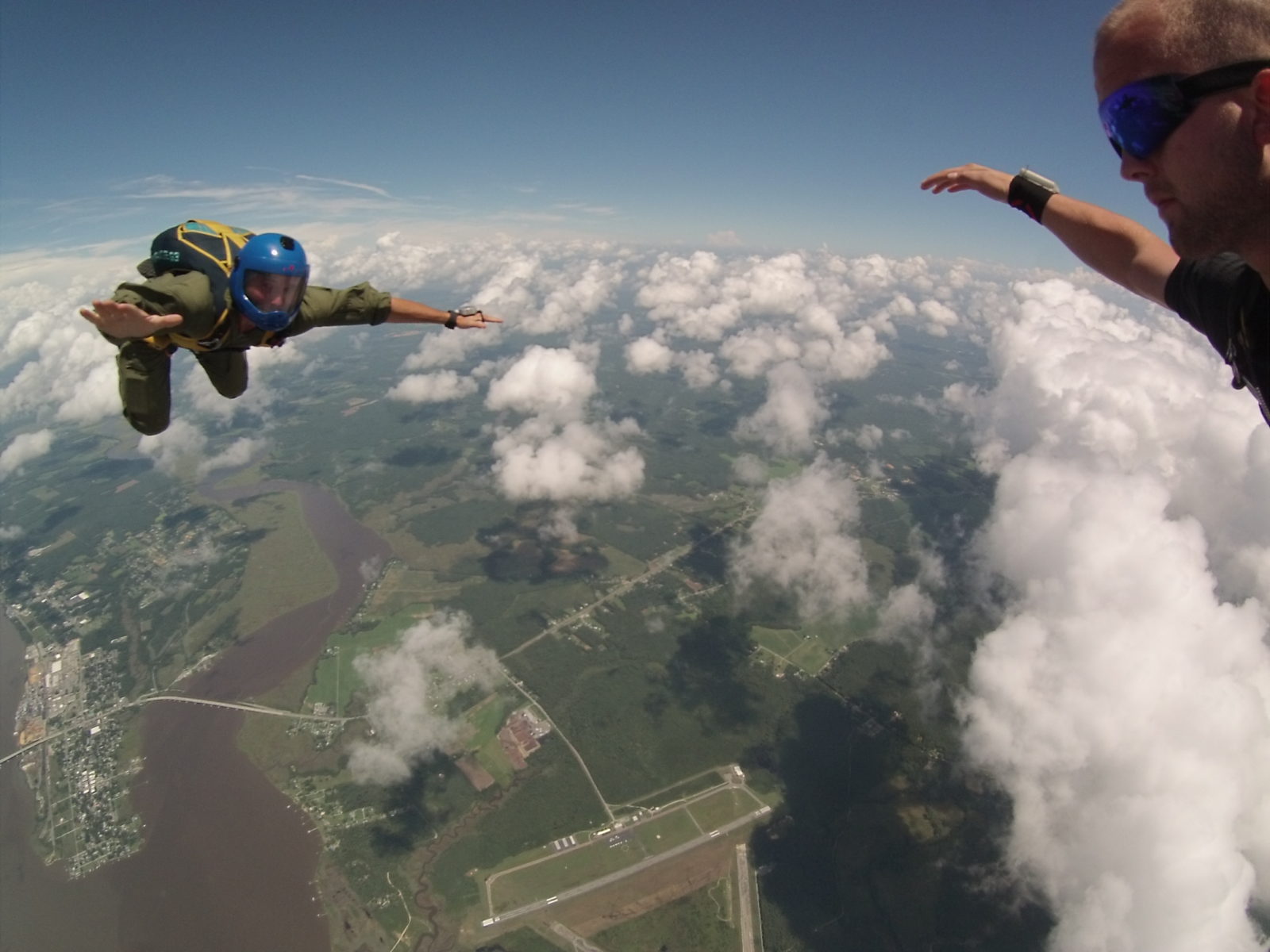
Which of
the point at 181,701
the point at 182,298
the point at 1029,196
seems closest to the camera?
the point at 1029,196

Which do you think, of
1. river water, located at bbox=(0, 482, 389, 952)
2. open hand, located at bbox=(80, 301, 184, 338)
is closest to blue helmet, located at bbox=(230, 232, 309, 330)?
open hand, located at bbox=(80, 301, 184, 338)

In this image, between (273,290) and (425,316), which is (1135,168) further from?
(425,316)

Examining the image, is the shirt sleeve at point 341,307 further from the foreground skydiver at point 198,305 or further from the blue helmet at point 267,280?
the blue helmet at point 267,280

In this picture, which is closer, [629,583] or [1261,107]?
[1261,107]

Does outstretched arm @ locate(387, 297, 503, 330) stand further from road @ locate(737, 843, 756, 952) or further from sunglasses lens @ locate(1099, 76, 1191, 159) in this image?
road @ locate(737, 843, 756, 952)

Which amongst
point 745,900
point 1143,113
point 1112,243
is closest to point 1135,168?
point 1143,113

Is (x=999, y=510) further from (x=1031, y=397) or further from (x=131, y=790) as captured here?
(x=131, y=790)

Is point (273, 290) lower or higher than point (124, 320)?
higher
